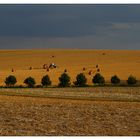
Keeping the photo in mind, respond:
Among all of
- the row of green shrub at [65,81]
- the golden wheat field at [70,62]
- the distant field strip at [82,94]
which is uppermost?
the golden wheat field at [70,62]

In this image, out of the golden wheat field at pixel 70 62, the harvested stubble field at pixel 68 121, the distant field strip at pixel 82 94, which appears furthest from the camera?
the golden wheat field at pixel 70 62

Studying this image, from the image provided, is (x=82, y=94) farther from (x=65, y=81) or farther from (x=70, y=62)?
(x=70, y=62)

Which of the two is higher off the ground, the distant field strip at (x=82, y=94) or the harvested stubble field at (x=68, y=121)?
the distant field strip at (x=82, y=94)

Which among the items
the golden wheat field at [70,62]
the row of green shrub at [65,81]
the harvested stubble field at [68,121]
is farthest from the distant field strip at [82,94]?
the golden wheat field at [70,62]

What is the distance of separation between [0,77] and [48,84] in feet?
47.9

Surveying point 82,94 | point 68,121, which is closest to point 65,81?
point 82,94

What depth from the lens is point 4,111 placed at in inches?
837

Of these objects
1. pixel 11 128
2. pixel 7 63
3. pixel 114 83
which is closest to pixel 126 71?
pixel 114 83

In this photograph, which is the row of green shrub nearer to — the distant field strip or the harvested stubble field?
the distant field strip

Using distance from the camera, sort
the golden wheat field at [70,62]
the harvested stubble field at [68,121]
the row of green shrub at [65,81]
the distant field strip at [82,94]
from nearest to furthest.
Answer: the harvested stubble field at [68,121]
the distant field strip at [82,94]
the row of green shrub at [65,81]
the golden wheat field at [70,62]

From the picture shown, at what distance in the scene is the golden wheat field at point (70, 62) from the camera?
75.1m

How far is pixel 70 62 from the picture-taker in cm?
9406

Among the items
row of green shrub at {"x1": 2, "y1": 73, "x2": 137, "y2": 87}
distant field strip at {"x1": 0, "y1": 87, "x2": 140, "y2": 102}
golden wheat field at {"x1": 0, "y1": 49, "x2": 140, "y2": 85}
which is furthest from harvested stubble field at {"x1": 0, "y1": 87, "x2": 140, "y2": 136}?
golden wheat field at {"x1": 0, "y1": 49, "x2": 140, "y2": 85}

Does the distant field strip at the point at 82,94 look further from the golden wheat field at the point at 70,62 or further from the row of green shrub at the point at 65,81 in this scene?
the golden wheat field at the point at 70,62
